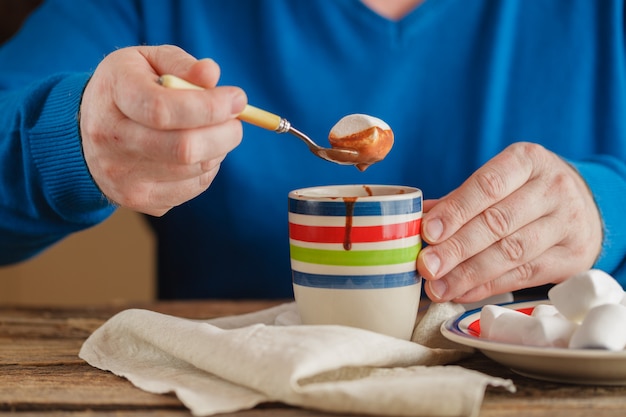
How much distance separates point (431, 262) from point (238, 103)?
0.29m

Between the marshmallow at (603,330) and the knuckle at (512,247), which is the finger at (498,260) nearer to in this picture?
the knuckle at (512,247)

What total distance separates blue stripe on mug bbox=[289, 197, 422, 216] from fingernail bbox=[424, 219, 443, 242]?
0.04 metres

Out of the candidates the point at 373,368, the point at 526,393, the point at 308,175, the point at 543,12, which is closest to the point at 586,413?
the point at 526,393

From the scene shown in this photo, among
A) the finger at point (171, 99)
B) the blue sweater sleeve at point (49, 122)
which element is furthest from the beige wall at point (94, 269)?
the finger at point (171, 99)

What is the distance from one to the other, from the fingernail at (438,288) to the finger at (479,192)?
0.20ft

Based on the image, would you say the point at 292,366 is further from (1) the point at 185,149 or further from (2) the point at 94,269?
(2) the point at 94,269

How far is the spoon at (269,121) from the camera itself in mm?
764

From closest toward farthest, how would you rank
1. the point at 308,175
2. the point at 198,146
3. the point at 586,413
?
the point at 586,413 → the point at 198,146 → the point at 308,175

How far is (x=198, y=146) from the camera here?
30.6 inches

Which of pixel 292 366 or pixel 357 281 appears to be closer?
pixel 292 366

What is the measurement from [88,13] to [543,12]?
0.89 metres

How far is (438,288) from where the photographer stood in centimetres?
93

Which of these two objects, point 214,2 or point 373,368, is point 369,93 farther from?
point 373,368

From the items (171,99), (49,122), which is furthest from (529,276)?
(49,122)
